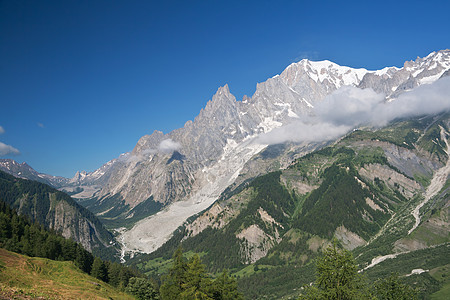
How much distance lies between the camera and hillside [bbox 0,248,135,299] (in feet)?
147

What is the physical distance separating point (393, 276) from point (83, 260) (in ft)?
379

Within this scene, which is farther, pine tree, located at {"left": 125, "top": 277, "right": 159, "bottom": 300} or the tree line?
the tree line

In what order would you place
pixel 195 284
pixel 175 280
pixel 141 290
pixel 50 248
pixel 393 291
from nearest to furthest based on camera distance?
pixel 393 291 < pixel 195 284 < pixel 175 280 < pixel 141 290 < pixel 50 248

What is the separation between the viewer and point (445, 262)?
611 ft

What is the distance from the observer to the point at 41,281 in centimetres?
5688

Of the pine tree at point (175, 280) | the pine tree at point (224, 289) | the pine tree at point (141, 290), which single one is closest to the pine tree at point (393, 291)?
the pine tree at point (224, 289)

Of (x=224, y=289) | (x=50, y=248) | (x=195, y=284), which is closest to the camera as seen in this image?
(x=195, y=284)

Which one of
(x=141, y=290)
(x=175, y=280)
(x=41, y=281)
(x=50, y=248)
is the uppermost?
(x=50, y=248)

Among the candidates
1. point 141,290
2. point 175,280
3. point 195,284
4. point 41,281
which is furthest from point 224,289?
point 141,290

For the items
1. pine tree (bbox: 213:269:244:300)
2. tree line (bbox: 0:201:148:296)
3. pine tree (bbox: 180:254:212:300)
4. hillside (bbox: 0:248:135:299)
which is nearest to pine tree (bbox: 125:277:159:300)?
tree line (bbox: 0:201:148:296)

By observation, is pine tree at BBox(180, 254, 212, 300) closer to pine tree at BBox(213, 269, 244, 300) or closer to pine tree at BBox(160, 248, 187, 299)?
pine tree at BBox(160, 248, 187, 299)

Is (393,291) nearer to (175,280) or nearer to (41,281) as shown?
(175,280)

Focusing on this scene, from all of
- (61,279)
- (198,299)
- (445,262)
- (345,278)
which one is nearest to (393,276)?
(345,278)

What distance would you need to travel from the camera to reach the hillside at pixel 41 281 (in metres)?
44.7
